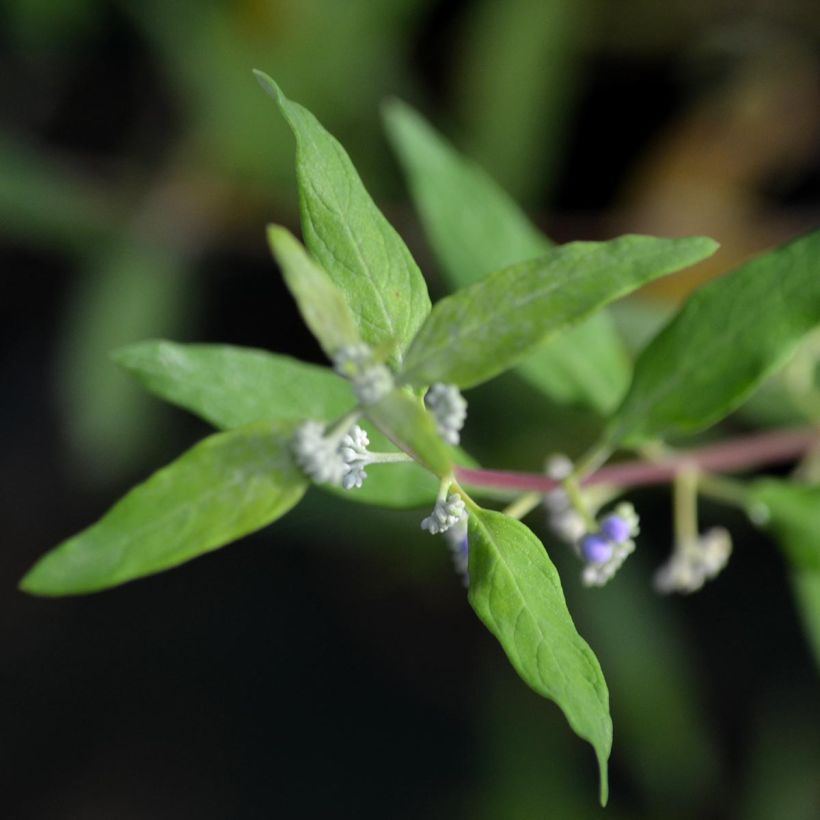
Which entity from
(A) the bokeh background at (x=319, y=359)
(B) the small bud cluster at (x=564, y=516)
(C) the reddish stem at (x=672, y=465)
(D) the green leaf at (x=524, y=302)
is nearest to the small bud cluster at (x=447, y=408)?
(D) the green leaf at (x=524, y=302)

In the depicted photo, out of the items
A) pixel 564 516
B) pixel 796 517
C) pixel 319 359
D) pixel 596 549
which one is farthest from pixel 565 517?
pixel 319 359

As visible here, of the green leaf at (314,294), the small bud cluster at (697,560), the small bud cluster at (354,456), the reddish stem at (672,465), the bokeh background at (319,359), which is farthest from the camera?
the bokeh background at (319,359)

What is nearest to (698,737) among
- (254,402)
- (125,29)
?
(254,402)

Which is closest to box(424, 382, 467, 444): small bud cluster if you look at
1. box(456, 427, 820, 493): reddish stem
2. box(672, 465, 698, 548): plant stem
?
box(456, 427, 820, 493): reddish stem

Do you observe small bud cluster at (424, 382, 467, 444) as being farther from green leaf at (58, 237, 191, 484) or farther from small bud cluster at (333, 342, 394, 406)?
green leaf at (58, 237, 191, 484)

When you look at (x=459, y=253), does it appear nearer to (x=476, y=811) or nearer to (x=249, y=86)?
(x=249, y=86)

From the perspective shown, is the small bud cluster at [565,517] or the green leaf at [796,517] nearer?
the small bud cluster at [565,517]

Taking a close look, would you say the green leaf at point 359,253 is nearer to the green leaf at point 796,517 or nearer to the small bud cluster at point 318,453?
the small bud cluster at point 318,453
